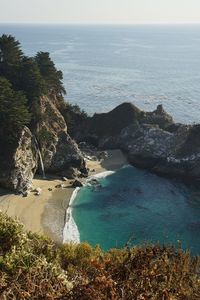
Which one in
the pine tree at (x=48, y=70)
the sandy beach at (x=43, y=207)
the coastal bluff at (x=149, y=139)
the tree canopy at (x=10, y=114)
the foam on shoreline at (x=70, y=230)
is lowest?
the foam on shoreline at (x=70, y=230)

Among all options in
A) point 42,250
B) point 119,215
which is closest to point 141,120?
point 119,215

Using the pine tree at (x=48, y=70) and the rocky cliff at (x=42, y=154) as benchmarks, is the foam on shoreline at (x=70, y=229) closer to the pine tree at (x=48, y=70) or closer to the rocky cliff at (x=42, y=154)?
the rocky cliff at (x=42, y=154)

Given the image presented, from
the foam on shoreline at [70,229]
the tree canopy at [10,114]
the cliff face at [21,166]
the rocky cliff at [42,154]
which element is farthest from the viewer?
the tree canopy at [10,114]

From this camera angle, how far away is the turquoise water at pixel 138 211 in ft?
162

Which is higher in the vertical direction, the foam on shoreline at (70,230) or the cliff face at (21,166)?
the cliff face at (21,166)

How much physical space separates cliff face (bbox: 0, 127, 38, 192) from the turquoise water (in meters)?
7.35

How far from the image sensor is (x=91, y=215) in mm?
54781

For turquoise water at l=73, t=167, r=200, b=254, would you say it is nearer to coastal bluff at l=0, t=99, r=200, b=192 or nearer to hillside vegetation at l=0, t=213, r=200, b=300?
coastal bluff at l=0, t=99, r=200, b=192

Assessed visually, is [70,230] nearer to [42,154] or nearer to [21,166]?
[21,166]

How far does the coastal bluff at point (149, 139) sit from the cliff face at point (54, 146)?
11.6 meters

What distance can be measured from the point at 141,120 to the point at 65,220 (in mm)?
39140

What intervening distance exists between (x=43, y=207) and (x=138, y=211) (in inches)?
467

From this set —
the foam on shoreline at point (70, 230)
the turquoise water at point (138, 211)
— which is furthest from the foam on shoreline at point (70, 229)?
the turquoise water at point (138, 211)

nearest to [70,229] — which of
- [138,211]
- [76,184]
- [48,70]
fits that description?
[138,211]
